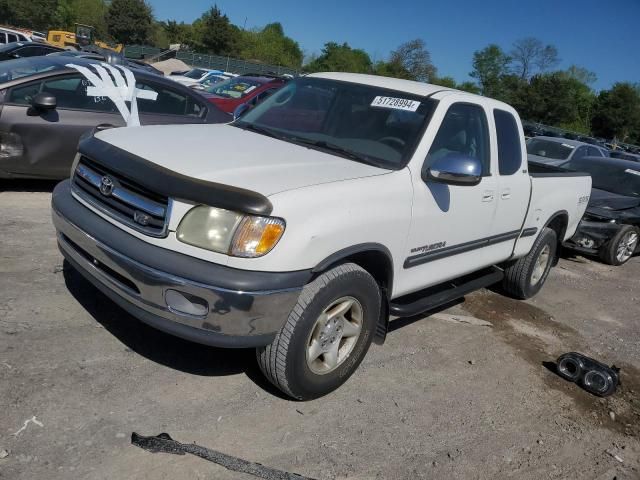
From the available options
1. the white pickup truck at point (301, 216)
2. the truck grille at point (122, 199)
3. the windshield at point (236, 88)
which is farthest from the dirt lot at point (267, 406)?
the windshield at point (236, 88)

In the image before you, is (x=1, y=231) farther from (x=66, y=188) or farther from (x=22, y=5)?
(x=22, y=5)

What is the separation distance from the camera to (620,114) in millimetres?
65062

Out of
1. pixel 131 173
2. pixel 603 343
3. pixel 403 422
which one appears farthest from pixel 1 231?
pixel 603 343

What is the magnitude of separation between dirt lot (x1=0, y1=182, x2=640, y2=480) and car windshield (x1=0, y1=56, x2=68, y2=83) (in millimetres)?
2347

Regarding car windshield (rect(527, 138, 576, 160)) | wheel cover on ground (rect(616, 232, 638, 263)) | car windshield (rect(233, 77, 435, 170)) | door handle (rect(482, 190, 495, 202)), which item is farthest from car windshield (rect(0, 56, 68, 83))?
car windshield (rect(527, 138, 576, 160))

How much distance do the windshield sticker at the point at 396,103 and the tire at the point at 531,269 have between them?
7.85 ft

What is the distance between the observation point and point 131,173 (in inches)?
119

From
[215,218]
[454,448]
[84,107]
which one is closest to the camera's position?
[215,218]

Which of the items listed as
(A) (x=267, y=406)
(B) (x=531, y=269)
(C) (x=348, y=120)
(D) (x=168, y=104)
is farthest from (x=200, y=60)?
(A) (x=267, y=406)

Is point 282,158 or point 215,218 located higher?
point 282,158

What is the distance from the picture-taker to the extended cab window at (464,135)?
3924mm

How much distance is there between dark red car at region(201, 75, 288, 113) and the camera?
11742 millimetres

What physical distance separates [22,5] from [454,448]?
77535mm

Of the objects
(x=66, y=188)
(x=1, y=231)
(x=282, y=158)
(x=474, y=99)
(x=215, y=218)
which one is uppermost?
(x=474, y=99)
